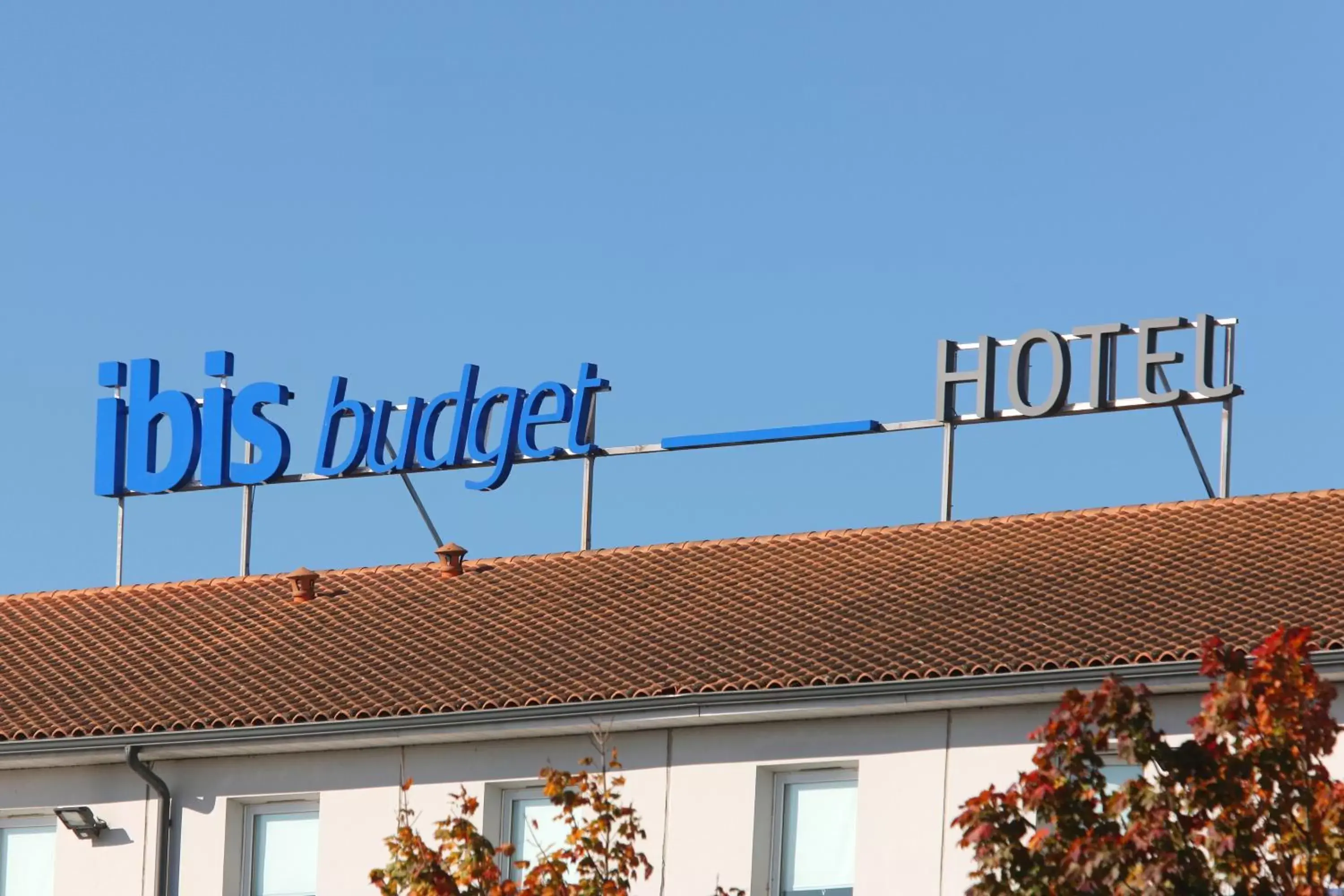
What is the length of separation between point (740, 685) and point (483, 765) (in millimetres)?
3100

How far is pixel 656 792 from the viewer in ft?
100

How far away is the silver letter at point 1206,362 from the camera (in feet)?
125

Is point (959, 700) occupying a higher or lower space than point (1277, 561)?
lower

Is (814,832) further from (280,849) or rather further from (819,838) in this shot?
(280,849)

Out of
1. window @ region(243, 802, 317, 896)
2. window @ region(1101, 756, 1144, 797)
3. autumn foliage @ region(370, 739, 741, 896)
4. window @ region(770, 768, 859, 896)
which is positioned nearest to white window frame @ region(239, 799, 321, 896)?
window @ region(243, 802, 317, 896)

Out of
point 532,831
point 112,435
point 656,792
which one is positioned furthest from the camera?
point 112,435

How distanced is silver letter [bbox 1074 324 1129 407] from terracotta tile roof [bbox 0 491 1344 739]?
2503mm

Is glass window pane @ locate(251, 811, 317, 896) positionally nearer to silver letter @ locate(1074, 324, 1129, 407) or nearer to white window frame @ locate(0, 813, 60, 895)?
white window frame @ locate(0, 813, 60, 895)

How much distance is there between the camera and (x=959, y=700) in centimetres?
2892

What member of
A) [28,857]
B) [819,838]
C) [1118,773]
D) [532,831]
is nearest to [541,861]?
[819,838]

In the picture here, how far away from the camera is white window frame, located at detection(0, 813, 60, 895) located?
33.8m

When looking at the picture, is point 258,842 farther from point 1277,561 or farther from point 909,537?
point 1277,561

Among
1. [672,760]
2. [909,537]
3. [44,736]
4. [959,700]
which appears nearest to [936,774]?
[959,700]

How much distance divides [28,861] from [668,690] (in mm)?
8292
